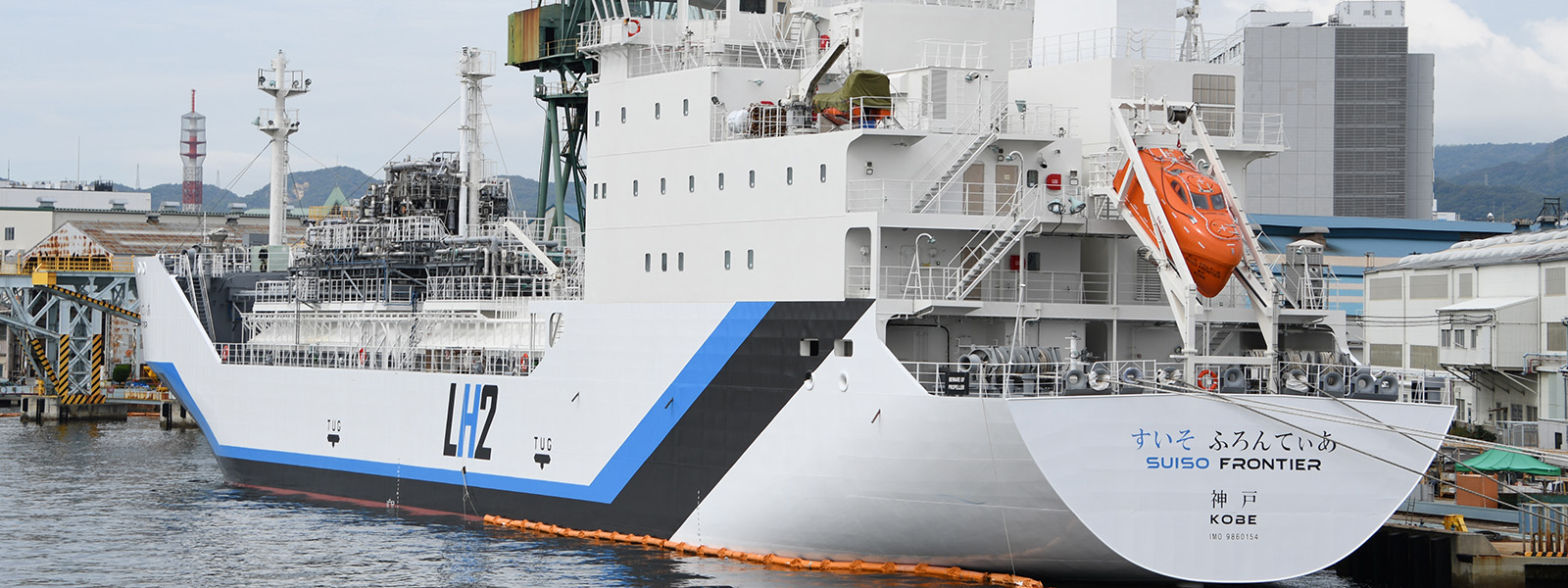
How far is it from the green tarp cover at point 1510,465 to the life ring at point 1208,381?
616 cm

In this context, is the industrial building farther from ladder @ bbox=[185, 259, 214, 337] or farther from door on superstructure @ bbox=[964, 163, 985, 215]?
door on superstructure @ bbox=[964, 163, 985, 215]

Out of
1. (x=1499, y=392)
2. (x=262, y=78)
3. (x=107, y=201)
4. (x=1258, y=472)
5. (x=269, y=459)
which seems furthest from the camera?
(x=107, y=201)

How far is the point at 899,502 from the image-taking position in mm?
19234

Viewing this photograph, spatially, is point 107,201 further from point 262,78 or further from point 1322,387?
point 1322,387

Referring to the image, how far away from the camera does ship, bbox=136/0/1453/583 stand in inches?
710

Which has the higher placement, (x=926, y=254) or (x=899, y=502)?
(x=926, y=254)

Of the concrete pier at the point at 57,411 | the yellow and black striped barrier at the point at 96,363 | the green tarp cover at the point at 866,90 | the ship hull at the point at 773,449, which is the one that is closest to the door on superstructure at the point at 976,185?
the green tarp cover at the point at 866,90

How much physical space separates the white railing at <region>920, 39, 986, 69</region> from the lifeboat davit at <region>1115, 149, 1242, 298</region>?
11.7ft

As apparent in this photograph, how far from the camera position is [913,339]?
2059cm

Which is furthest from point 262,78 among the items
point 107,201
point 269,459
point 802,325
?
point 107,201

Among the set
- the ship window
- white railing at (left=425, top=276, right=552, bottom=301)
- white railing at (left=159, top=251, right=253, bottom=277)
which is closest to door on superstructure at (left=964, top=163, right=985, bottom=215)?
the ship window

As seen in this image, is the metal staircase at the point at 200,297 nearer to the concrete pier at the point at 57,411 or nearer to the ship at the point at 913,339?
the ship at the point at 913,339

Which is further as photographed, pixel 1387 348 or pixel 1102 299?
pixel 1387 348

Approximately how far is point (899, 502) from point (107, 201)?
262 feet
